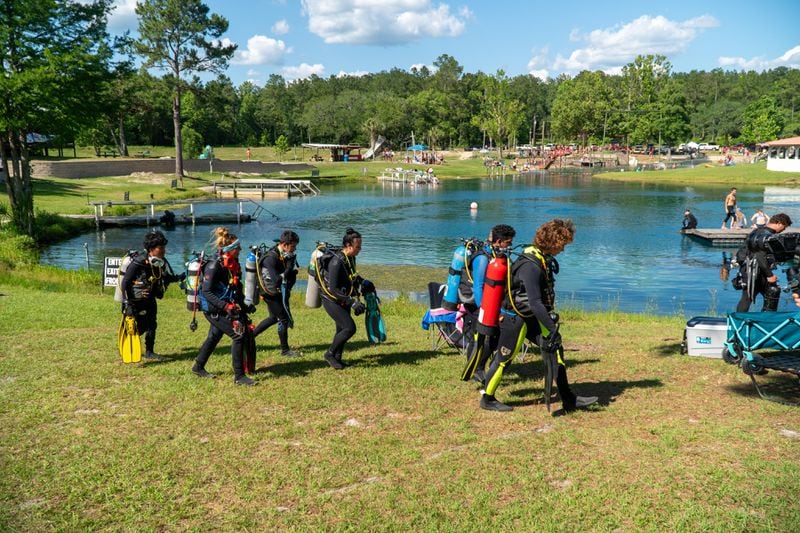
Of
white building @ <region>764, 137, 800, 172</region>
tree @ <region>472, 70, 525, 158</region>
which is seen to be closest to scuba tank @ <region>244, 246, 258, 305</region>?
white building @ <region>764, 137, 800, 172</region>

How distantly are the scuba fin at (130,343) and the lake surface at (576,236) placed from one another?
27.2 ft

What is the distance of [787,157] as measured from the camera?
259ft

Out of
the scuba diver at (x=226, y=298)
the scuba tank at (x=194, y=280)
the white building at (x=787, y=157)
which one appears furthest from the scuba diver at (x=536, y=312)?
the white building at (x=787, y=157)

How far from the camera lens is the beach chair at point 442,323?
10.7 m

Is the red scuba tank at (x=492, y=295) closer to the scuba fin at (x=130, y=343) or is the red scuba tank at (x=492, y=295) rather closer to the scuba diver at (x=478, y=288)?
the scuba diver at (x=478, y=288)

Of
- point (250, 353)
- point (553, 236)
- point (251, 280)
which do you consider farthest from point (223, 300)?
point (553, 236)

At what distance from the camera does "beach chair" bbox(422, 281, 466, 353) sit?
35.0 ft

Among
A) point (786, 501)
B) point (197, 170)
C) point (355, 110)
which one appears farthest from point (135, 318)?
point (355, 110)

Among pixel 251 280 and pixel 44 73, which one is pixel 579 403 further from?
pixel 44 73

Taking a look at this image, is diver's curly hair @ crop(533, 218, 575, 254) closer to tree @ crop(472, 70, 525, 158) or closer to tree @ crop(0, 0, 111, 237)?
tree @ crop(0, 0, 111, 237)

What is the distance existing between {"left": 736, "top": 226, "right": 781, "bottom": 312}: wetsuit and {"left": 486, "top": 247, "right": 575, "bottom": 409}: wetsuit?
477cm

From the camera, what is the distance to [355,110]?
12288cm

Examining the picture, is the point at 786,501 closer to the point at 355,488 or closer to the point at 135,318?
the point at 355,488

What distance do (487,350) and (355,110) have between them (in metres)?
119
